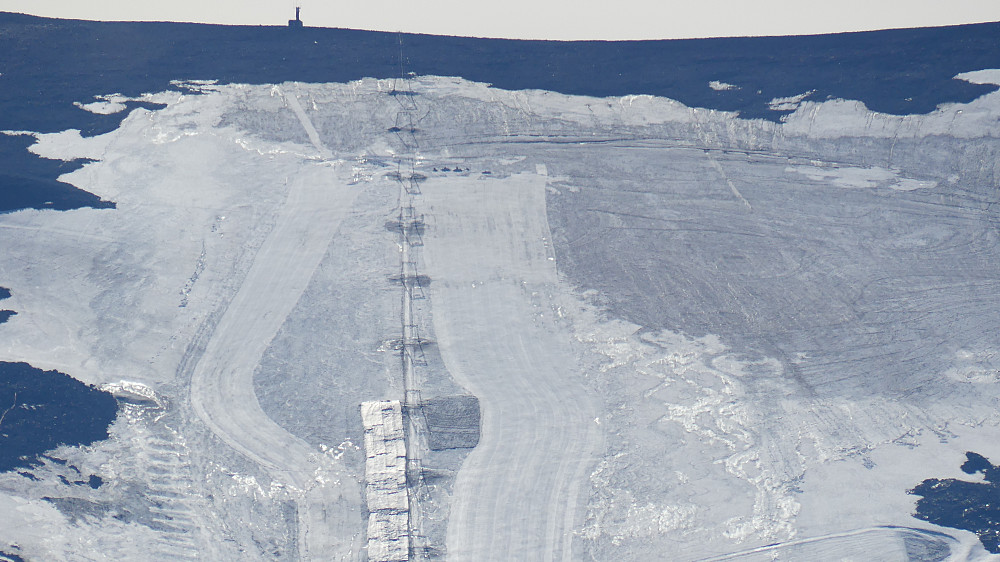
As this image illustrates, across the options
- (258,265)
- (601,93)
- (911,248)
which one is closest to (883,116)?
(911,248)

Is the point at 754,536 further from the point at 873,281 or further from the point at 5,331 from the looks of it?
the point at 5,331

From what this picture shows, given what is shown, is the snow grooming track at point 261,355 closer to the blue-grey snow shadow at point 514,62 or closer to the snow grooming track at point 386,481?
the snow grooming track at point 386,481

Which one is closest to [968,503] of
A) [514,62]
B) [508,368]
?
[508,368]

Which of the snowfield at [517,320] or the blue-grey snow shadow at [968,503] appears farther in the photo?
the snowfield at [517,320]

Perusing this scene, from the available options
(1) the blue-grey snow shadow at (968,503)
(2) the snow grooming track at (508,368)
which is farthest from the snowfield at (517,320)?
(1) the blue-grey snow shadow at (968,503)

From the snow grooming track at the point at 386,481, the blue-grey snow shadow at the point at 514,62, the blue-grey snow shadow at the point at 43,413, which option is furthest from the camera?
the blue-grey snow shadow at the point at 514,62

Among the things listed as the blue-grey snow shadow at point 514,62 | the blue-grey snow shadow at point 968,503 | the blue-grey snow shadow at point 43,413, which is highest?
the blue-grey snow shadow at point 514,62
